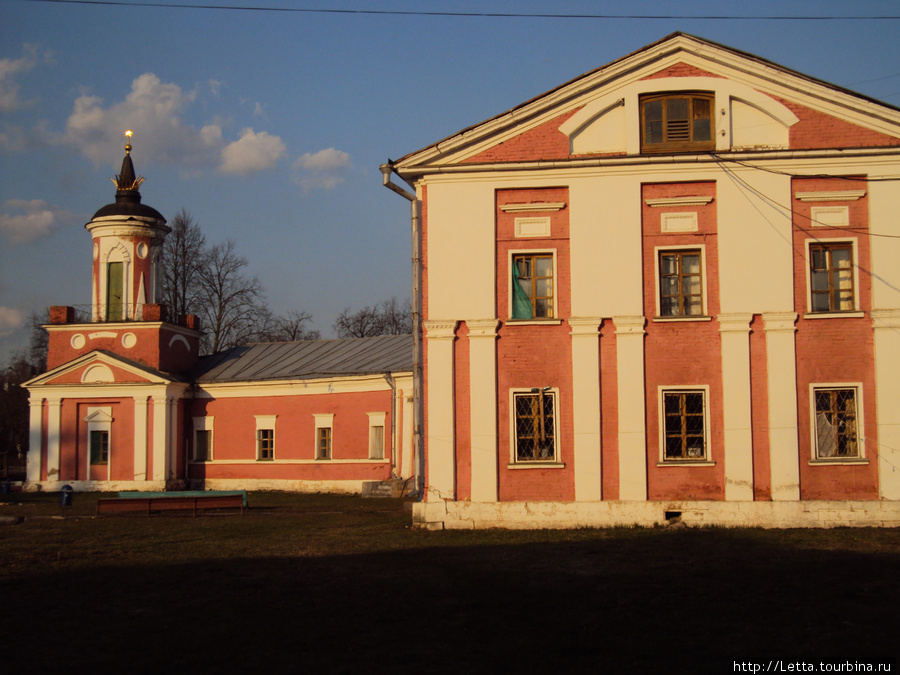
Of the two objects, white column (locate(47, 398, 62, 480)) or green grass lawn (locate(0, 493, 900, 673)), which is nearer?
green grass lawn (locate(0, 493, 900, 673))

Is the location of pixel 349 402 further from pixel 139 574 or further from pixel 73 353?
pixel 139 574

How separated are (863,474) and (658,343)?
4.32 meters

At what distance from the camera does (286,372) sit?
31656mm

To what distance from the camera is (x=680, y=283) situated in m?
16.3

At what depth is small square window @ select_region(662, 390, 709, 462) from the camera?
1595 cm

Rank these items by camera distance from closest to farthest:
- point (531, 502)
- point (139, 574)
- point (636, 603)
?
1. point (636, 603)
2. point (139, 574)
3. point (531, 502)

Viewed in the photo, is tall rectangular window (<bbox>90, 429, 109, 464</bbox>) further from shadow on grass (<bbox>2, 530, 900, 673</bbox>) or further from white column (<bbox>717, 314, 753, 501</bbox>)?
white column (<bbox>717, 314, 753, 501</bbox>)

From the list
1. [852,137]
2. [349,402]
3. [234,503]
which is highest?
[852,137]

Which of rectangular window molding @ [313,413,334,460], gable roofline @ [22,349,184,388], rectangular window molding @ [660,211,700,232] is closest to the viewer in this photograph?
rectangular window molding @ [660,211,700,232]

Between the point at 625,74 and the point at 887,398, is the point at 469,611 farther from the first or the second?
the point at 625,74

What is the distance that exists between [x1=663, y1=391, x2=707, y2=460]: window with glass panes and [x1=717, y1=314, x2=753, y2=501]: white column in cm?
43

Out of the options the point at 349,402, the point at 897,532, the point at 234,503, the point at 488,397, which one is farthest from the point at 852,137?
the point at 349,402

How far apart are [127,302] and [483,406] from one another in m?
21.3

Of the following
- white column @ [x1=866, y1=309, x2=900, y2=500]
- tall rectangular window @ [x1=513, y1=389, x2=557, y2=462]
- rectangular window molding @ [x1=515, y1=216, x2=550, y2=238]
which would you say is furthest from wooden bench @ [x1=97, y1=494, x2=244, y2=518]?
white column @ [x1=866, y1=309, x2=900, y2=500]
